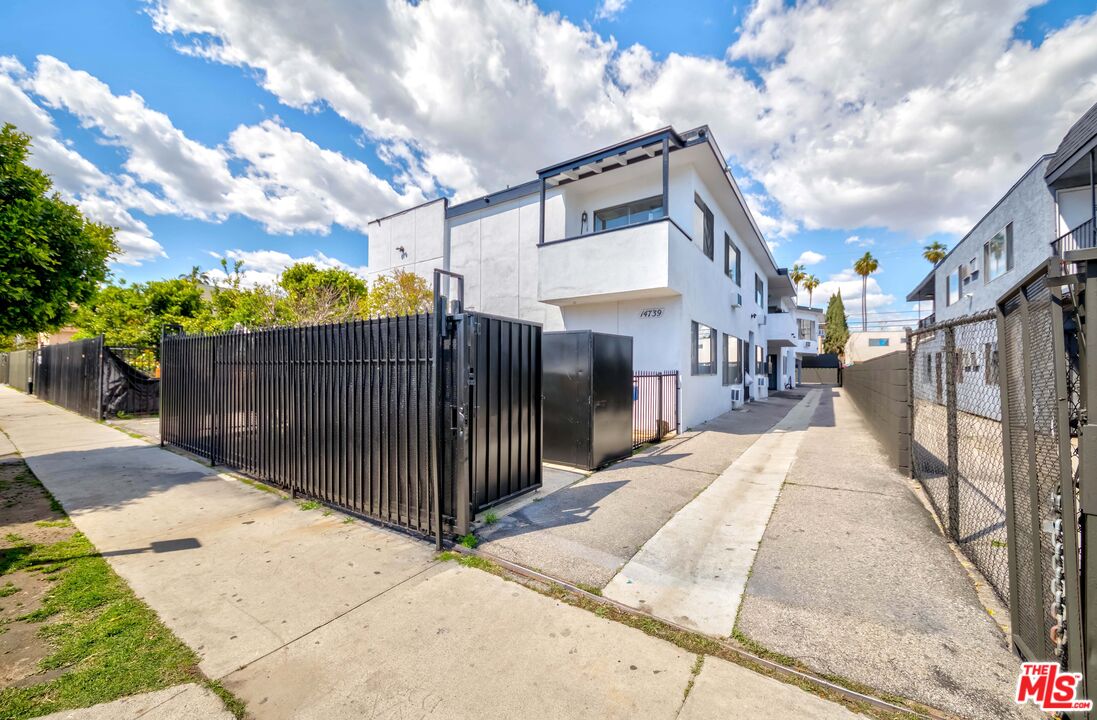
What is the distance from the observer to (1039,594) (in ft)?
7.29

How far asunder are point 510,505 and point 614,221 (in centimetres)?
1005

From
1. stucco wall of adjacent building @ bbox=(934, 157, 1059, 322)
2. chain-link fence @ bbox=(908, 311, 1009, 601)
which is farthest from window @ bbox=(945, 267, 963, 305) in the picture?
chain-link fence @ bbox=(908, 311, 1009, 601)

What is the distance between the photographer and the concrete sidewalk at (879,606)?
7.58 feet

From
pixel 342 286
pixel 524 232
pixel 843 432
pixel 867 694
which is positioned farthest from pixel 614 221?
pixel 342 286

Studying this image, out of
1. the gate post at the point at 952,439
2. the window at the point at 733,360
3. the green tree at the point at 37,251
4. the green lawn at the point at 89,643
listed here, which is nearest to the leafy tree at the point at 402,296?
the green tree at the point at 37,251

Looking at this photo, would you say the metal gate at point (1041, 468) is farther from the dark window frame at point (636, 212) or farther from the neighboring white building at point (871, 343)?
the neighboring white building at point (871, 343)

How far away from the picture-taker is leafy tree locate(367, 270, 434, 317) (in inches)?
613

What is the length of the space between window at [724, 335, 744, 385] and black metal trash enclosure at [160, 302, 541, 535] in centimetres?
1163

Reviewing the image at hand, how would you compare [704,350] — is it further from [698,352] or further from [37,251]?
[37,251]

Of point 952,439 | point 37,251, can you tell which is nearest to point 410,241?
point 37,251

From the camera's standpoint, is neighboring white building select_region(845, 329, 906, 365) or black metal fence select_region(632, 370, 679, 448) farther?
neighboring white building select_region(845, 329, 906, 365)

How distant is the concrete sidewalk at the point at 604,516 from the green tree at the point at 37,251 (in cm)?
741

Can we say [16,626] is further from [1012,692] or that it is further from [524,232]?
[524,232]

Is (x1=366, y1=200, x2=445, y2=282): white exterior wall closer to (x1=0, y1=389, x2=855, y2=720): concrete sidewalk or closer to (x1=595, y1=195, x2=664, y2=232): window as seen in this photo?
(x1=595, y1=195, x2=664, y2=232): window
